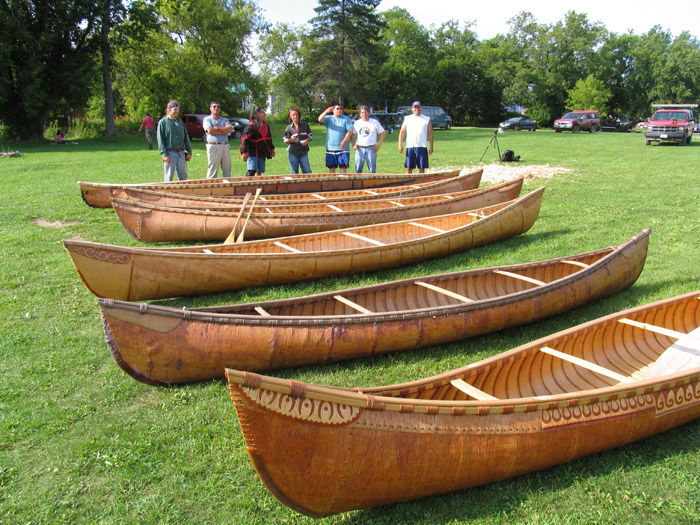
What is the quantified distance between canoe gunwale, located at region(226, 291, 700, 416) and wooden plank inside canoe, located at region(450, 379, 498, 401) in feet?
0.13

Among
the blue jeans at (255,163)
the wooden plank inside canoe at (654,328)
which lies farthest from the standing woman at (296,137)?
the wooden plank inside canoe at (654,328)

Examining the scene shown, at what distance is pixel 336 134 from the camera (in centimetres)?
1025

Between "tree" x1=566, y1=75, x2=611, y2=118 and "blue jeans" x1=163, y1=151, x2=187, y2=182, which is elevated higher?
"tree" x1=566, y1=75, x2=611, y2=118

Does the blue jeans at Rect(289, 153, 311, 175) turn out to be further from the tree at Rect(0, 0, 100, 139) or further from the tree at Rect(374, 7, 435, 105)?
the tree at Rect(374, 7, 435, 105)

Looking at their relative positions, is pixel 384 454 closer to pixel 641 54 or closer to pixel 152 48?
pixel 152 48

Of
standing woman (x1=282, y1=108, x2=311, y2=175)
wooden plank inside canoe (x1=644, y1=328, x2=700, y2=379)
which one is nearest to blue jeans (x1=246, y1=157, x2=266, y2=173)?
standing woman (x1=282, y1=108, x2=311, y2=175)

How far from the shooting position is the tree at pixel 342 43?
43.8 meters

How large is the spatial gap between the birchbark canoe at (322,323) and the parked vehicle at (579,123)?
36.2m

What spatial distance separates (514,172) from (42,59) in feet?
85.1

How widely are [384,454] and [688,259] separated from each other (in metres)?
5.97

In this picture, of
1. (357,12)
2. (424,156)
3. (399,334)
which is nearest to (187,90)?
(357,12)

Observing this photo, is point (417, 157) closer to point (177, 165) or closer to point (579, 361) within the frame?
point (177, 165)

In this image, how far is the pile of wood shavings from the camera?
13.7 metres

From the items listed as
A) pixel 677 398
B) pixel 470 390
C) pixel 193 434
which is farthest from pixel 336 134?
pixel 677 398
